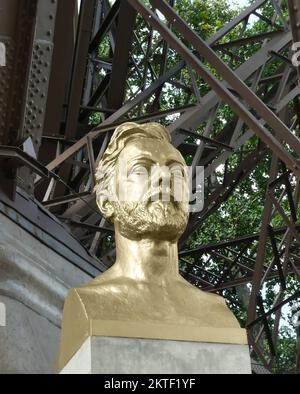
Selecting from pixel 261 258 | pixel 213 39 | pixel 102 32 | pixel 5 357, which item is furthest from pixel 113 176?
pixel 102 32

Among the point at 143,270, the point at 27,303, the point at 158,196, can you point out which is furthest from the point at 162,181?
the point at 27,303

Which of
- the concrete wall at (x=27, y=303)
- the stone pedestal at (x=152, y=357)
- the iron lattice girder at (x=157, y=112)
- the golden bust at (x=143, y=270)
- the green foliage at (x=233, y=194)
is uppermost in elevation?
the green foliage at (x=233, y=194)

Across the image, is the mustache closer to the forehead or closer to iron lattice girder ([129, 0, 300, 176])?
the forehead

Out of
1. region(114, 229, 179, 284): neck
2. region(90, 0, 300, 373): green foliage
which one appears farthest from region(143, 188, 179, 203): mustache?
region(90, 0, 300, 373): green foliage

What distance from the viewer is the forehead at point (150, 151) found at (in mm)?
4875

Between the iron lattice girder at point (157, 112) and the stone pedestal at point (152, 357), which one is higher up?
the iron lattice girder at point (157, 112)

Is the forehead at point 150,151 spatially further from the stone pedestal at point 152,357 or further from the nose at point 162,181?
the stone pedestal at point 152,357

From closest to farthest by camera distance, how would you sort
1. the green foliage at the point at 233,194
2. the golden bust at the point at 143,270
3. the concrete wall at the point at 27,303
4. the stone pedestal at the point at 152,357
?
the stone pedestal at the point at 152,357
the golden bust at the point at 143,270
the concrete wall at the point at 27,303
the green foliage at the point at 233,194

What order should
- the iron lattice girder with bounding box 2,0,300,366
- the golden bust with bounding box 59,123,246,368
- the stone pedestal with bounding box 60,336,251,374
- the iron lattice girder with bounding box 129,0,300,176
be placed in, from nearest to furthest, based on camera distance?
1. the stone pedestal with bounding box 60,336,251,374
2. the golden bust with bounding box 59,123,246,368
3. the iron lattice girder with bounding box 129,0,300,176
4. the iron lattice girder with bounding box 2,0,300,366

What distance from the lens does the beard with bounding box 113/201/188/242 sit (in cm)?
475

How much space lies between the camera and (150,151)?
489 centimetres

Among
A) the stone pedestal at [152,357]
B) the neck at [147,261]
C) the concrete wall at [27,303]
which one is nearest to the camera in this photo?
the stone pedestal at [152,357]

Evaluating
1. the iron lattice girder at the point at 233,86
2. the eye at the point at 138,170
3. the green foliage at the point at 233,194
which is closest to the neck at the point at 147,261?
the eye at the point at 138,170

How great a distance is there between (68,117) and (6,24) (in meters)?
5.53
